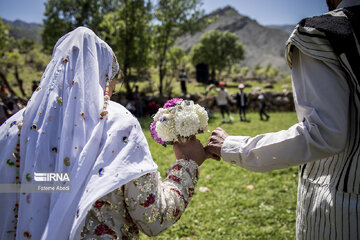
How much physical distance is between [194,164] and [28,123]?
42.6 inches

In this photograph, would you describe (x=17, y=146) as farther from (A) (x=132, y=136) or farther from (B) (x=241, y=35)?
(B) (x=241, y=35)

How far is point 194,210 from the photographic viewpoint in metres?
3.93

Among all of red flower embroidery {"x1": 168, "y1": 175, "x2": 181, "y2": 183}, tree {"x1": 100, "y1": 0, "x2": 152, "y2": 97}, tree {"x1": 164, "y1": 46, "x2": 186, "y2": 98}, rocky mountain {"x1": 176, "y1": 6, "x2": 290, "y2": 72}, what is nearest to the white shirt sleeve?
red flower embroidery {"x1": 168, "y1": 175, "x2": 181, "y2": 183}

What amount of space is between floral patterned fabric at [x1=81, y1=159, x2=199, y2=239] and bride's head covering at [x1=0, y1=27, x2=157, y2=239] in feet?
0.30

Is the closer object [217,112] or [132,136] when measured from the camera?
[132,136]

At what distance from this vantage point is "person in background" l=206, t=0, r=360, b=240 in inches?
47.1

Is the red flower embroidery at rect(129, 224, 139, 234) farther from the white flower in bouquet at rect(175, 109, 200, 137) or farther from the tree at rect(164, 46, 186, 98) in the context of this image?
the tree at rect(164, 46, 186, 98)

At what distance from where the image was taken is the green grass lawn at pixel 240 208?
10.9 feet

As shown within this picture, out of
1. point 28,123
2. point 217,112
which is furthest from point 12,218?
point 217,112

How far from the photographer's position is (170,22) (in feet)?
51.8

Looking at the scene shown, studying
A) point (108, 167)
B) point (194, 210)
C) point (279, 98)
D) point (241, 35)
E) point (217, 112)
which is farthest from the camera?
point (241, 35)

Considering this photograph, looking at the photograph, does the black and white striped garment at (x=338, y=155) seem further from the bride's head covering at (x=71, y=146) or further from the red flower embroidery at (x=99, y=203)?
the red flower embroidery at (x=99, y=203)

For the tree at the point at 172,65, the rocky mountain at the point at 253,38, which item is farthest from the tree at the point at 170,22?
the rocky mountain at the point at 253,38

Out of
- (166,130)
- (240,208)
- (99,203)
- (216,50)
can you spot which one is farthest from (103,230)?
(216,50)
